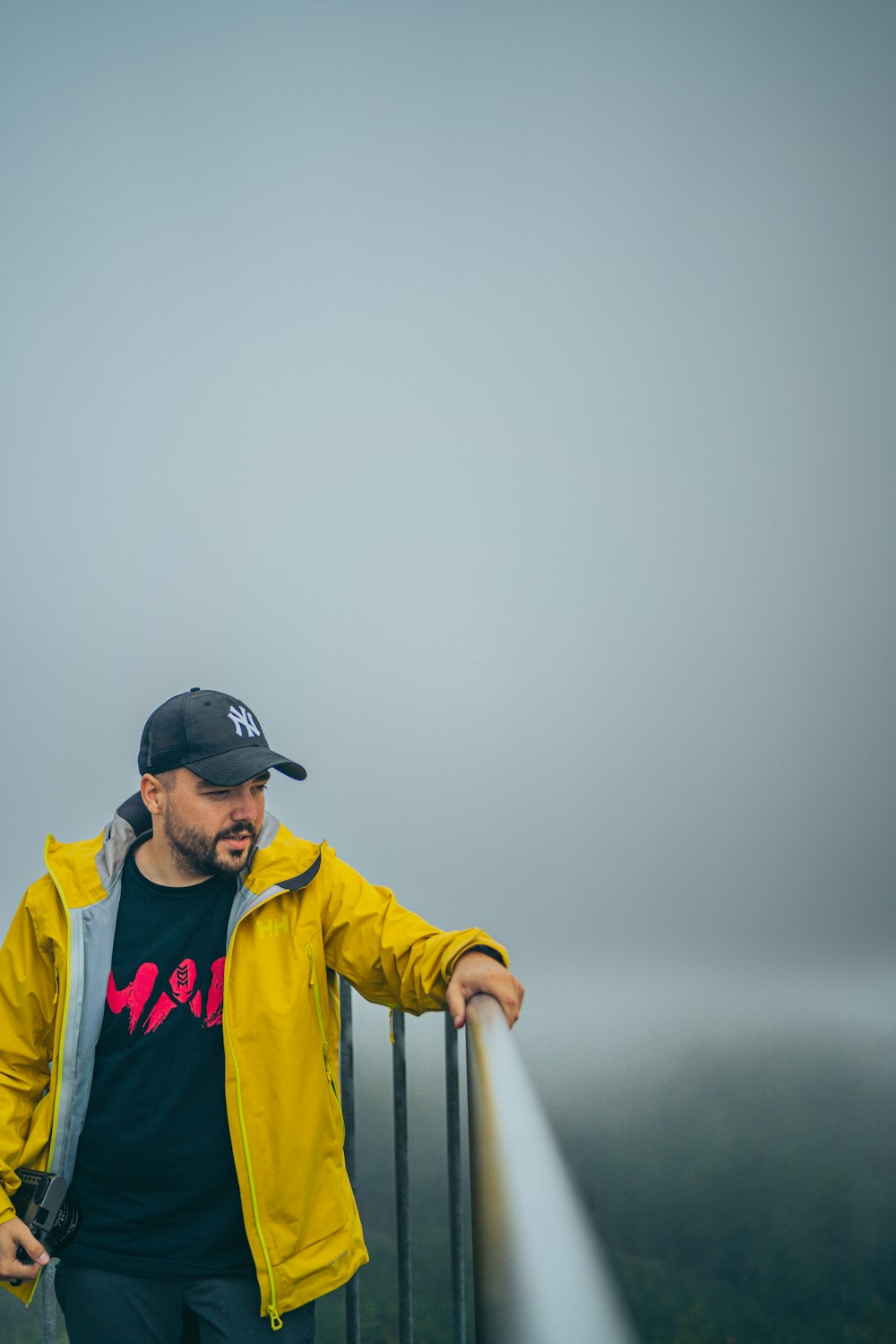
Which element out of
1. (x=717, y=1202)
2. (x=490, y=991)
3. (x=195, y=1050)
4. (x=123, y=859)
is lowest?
(x=717, y=1202)

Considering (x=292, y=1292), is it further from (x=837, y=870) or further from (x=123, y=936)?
(x=837, y=870)

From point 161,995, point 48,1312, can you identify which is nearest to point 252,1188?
point 161,995

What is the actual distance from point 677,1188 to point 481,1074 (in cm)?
198

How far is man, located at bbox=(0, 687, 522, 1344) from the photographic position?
4.73 ft

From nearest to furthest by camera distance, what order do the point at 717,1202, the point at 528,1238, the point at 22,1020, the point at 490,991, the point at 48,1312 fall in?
1. the point at 528,1238
2. the point at 490,991
3. the point at 22,1020
4. the point at 48,1312
5. the point at 717,1202

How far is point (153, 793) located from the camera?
1585 mm

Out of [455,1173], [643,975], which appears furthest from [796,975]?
[455,1173]

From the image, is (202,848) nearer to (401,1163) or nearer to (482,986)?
(482,986)

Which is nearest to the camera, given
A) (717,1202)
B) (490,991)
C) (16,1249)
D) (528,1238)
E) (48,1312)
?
(528,1238)

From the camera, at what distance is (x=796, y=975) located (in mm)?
2613

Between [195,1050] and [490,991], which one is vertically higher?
[490,991]

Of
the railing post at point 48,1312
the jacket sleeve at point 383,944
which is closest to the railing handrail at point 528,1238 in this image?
the jacket sleeve at point 383,944

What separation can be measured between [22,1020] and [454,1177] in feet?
2.60

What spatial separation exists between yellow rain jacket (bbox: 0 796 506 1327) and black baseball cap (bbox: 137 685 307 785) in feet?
0.43
